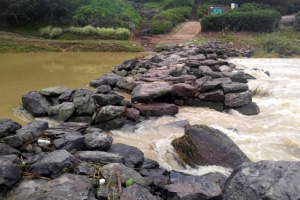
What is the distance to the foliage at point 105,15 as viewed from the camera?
1073 inches

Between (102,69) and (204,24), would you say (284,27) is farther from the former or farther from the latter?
(102,69)

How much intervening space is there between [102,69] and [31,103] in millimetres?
6986

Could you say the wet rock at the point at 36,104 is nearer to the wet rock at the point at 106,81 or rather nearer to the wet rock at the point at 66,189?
the wet rock at the point at 106,81

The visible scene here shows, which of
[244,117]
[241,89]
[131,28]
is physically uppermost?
[131,28]

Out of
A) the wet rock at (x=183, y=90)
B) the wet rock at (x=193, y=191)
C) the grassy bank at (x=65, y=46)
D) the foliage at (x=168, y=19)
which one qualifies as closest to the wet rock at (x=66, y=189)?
the wet rock at (x=193, y=191)

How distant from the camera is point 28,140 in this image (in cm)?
461

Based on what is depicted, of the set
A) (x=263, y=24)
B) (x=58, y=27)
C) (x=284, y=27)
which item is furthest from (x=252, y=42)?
(x=58, y=27)

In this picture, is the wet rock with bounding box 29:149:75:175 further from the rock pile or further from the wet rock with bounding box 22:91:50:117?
the wet rock with bounding box 22:91:50:117

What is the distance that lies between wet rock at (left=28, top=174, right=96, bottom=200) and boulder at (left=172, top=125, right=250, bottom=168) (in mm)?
1860

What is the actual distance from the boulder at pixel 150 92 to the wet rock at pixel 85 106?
1.29 metres

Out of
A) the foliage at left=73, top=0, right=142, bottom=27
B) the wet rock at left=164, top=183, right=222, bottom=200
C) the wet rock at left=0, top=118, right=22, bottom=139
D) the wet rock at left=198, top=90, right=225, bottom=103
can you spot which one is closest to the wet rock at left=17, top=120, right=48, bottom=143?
the wet rock at left=0, top=118, right=22, bottom=139

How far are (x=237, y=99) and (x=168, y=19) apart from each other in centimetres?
2198

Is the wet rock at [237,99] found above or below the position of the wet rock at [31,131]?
below

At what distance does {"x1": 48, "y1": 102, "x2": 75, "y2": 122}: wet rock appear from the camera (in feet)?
21.0
